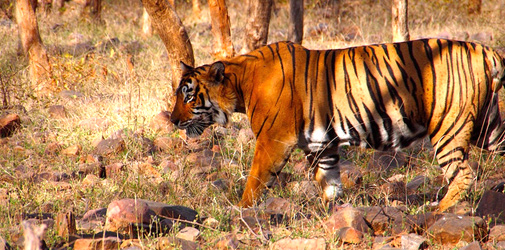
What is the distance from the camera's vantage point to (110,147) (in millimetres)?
5660

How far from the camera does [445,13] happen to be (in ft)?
39.9

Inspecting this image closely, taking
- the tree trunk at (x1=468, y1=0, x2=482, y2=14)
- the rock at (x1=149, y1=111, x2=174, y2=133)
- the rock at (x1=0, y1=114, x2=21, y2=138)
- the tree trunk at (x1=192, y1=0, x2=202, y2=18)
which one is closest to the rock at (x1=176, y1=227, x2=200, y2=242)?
the rock at (x1=149, y1=111, x2=174, y2=133)

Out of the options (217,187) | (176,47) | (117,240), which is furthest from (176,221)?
(176,47)

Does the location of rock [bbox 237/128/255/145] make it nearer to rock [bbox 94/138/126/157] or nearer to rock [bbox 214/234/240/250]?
rock [bbox 94/138/126/157]

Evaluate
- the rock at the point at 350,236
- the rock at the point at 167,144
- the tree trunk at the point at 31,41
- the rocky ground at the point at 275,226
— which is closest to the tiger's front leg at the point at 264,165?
the rocky ground at the point at 275,226

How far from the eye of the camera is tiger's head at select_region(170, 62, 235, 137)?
439cm

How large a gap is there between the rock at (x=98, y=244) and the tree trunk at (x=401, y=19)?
5.39 metres

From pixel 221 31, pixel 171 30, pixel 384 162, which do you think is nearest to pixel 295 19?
pixel 221 31

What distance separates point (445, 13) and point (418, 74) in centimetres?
882

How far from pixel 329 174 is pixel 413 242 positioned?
4.29 ft

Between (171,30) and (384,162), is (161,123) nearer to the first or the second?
(171,30)

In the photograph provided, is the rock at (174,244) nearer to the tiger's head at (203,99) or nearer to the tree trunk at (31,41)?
the tiger's head at (203,99)

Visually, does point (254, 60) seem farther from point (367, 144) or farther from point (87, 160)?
point (87, 160)

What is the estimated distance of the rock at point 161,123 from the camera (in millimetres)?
6246
